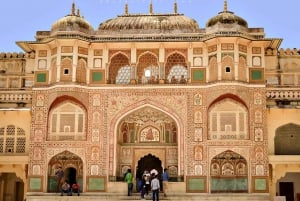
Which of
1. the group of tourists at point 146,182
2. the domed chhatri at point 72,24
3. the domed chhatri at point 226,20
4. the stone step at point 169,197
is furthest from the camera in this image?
the domed chhatri at point 72,24

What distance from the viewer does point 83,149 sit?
2255cm

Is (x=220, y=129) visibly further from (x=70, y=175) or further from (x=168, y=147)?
(x=70, y=175)

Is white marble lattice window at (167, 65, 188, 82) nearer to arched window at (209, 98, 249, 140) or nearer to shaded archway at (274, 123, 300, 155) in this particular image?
arched window at (209, 98, 249, 140)

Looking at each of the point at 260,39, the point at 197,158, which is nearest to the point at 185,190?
the point at 197,158

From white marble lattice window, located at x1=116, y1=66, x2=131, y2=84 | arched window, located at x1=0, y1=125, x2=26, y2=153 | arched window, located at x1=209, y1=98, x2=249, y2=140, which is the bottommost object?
arched window, located at x1=0, y1=125, x2=26, y2=153

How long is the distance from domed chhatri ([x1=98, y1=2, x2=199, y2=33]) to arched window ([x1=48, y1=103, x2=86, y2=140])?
424cm

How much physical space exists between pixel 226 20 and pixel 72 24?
23.6 feet

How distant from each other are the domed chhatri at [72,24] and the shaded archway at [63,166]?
5.80 m

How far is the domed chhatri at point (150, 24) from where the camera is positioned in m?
24.0

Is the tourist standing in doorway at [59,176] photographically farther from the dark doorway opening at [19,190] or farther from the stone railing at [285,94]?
the stone railing at [285,94]

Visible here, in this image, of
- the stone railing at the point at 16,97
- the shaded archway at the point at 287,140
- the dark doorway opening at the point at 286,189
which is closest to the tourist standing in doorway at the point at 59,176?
the stone railing at the point at 16,97

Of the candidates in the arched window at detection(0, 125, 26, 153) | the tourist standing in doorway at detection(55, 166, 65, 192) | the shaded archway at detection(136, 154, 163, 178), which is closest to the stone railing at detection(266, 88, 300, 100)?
the shaded archway at detection(136, 154, 163, 178)

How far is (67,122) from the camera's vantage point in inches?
902

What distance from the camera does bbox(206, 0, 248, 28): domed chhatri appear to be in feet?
75.8
